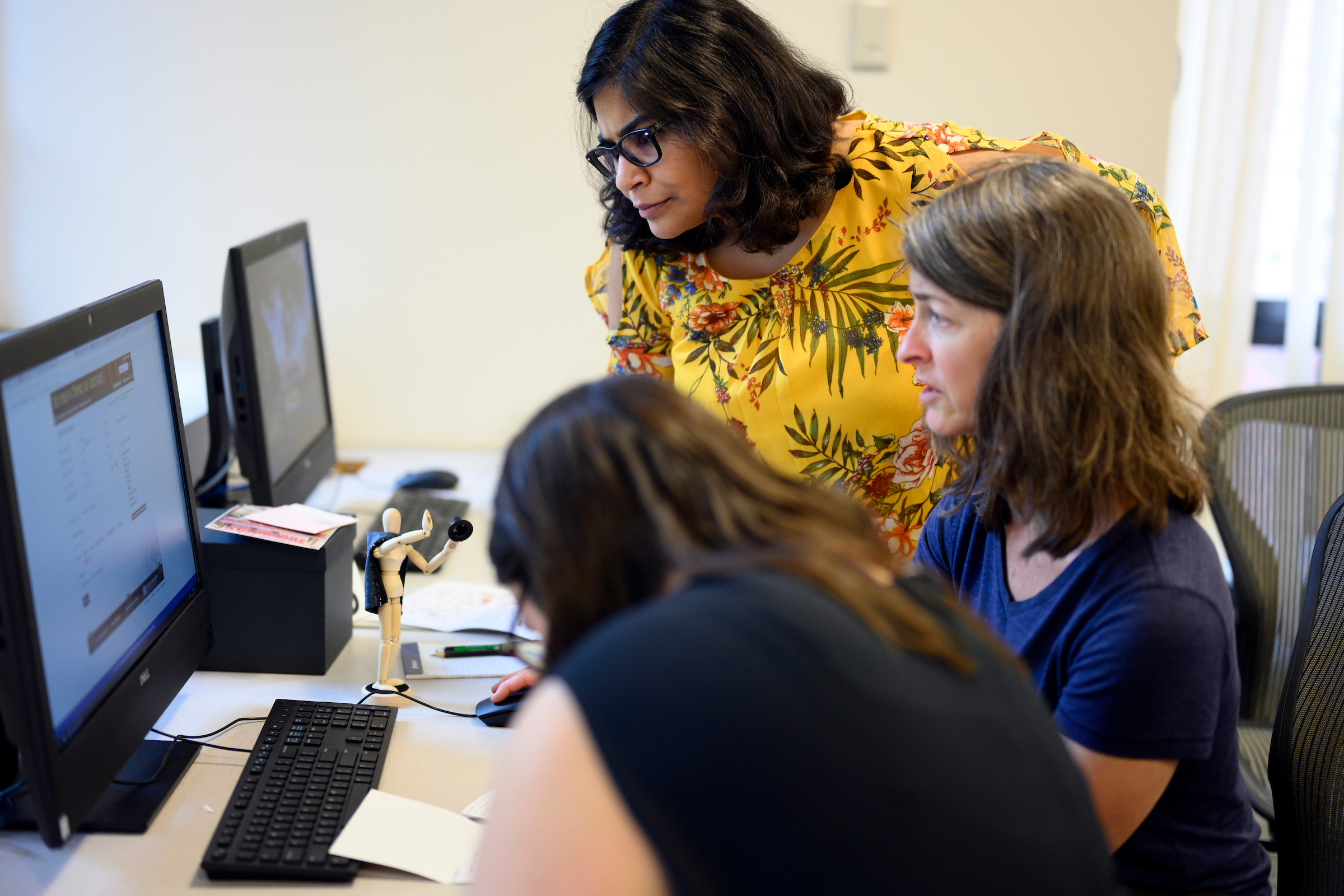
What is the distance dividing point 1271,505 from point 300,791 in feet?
5.44

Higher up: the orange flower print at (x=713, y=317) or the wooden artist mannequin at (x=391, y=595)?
the orange flower print at (x=713, y=317)

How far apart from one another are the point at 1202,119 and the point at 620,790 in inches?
99.2

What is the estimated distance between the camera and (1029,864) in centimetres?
58

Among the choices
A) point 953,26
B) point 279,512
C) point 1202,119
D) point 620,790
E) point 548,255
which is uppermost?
point 953,26

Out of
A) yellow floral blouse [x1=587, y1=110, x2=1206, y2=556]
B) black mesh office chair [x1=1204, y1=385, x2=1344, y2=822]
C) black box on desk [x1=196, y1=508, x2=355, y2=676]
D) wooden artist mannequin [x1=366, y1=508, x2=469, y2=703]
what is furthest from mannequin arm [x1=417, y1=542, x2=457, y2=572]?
black mesh office chair [x1=1204, y1=385, x2=1344, y2=822]

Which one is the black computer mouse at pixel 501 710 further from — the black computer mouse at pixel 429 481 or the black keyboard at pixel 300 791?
the black computer mouse at pixel 429 481

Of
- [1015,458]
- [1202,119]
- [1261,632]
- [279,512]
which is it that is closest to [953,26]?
[1202,119]

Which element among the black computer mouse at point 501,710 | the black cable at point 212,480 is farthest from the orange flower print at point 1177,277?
the black cable at point 212,480

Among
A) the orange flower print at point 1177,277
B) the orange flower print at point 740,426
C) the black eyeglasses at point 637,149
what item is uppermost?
the black eyeglasses at point 637,149

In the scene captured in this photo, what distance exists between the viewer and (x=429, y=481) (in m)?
2.20

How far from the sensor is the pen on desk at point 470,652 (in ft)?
4.78

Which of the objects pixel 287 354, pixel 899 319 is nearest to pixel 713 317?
pixel 899 319

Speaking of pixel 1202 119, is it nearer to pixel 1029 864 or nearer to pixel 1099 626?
pixel 1099 626

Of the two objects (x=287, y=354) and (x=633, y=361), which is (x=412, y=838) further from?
(x=287, y=354)
